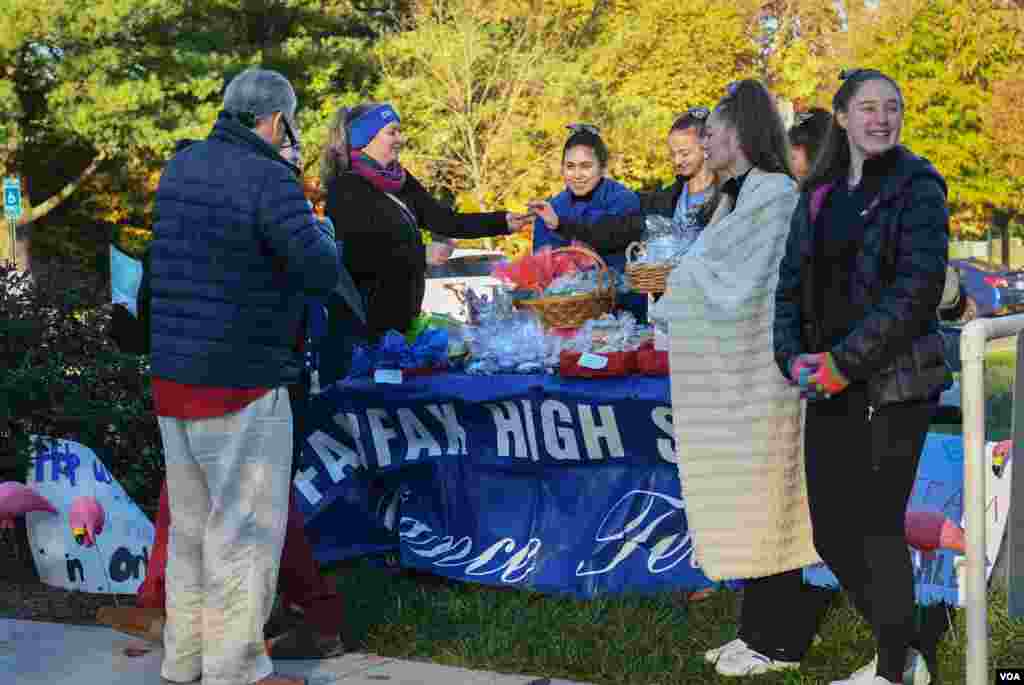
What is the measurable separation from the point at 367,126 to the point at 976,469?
128 inches

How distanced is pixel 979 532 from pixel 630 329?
7.34 ft

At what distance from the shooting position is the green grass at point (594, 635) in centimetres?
451

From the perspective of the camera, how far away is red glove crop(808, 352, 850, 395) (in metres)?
3.86

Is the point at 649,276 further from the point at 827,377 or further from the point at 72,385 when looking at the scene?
the point at 72,385

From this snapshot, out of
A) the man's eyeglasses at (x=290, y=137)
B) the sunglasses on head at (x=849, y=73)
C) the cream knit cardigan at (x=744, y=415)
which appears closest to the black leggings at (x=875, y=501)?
the cream knit cardigan at (x=744, y=415)

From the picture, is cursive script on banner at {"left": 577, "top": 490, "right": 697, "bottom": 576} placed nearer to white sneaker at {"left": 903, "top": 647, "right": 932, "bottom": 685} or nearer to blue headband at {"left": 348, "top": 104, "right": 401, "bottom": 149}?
white sneaker at {"left": 903, "top": 647, "right": 932, "bottom": 685}

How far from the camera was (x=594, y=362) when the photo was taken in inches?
203

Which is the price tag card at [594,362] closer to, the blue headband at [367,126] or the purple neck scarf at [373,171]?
the purple neck scarf at [373,171]

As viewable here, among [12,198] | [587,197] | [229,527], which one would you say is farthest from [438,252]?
[12,198]

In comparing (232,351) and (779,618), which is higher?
(232,351)

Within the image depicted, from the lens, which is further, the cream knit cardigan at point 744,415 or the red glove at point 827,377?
the cream knit cardigan at point 744,415

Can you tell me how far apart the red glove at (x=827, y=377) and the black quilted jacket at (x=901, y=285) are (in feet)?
0.08

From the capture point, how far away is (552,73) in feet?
85.5

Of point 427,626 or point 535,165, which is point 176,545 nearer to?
point 427,626
